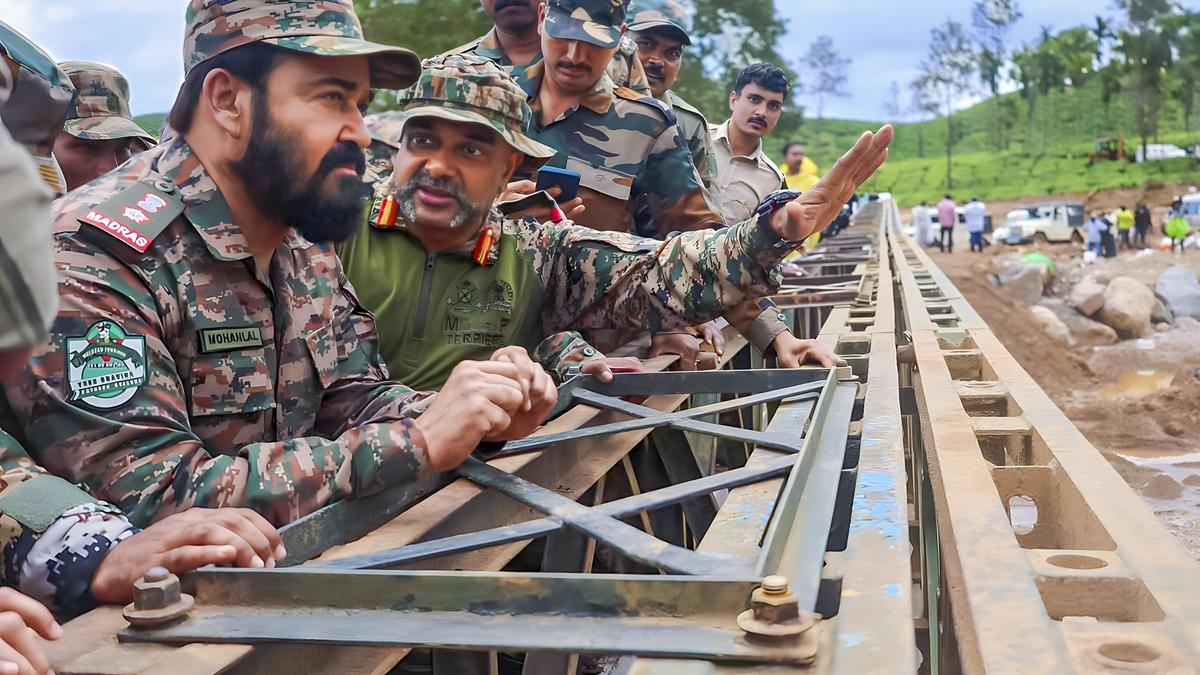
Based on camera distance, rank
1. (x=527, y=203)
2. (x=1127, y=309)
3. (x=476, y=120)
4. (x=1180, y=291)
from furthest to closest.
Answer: (x=1180, y=291) < (x=1127, y=309) < (x=527, y=203) < (x=476, y=120)

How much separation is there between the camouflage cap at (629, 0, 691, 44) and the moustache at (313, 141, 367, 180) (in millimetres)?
3543

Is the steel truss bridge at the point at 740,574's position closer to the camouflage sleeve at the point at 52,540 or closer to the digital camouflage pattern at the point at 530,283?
the camouflage sleeve at the point at 52,540

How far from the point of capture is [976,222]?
30688 mm

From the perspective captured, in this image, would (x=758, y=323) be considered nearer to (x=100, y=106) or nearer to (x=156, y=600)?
(x=156, y=600)

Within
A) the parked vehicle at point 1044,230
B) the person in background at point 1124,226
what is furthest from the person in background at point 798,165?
the person in background at point 1124,226

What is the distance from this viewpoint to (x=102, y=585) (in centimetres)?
164

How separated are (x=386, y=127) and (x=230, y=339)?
7.33ft

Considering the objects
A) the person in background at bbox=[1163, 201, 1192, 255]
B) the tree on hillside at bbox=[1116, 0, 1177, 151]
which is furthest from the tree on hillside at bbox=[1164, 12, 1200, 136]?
the person in background at bbox=[1163, 201, 1192, 255]

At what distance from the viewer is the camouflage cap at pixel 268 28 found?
2209mm

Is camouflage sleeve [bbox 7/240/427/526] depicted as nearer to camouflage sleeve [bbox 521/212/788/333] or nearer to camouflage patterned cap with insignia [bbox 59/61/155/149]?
camouflage sleeve [bbox 521/212/788/333]

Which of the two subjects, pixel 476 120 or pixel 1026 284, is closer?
pixel 476 120

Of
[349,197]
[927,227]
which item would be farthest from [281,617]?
[927,227]

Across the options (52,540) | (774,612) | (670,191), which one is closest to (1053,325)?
Answer: (670,191)

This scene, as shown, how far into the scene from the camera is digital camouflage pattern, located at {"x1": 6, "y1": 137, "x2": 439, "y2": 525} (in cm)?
186
